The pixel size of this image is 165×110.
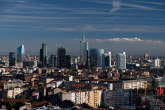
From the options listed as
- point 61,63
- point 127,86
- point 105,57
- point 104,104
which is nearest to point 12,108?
point 104,104

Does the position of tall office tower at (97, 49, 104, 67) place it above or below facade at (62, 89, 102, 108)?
above

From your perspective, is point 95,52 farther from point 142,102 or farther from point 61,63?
point 142,102

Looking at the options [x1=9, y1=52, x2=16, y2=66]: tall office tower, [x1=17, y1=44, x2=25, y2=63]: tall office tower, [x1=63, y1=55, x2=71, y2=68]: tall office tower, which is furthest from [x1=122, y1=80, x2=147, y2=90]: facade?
[x1=17, y1=44, x2=25, y2=63]: tall office tower

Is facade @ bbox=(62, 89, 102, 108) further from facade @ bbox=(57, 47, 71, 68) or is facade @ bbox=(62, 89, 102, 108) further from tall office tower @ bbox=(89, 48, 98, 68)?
tall office tower @ bbox=(89, 48, 98, 68)

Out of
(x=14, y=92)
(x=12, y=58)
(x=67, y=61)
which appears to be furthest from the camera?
(x=12, y=58)

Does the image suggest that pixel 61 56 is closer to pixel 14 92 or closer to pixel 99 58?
pixel 99 58

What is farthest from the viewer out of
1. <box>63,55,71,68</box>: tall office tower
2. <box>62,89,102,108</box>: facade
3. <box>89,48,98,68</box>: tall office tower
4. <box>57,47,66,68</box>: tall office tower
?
<box>89,48,98,68</box>: tall office tower

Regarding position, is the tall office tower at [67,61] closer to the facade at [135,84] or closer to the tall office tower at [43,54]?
the tall office tower at [43,54]

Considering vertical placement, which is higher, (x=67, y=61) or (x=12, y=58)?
(x=12, y=58)

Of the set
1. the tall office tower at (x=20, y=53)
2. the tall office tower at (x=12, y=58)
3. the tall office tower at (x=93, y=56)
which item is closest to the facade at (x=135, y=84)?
the tall office tower at (x=93, y=56)

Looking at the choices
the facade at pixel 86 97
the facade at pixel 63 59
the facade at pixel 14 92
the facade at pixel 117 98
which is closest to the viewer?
the facade at pixel 86 97

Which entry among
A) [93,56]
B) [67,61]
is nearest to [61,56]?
[67,61]

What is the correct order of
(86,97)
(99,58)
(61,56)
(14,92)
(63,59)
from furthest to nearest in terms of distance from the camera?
(99,58) < (63,59) < (61,56) < (14,92) < (86,97)

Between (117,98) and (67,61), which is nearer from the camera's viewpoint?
(117,98)
